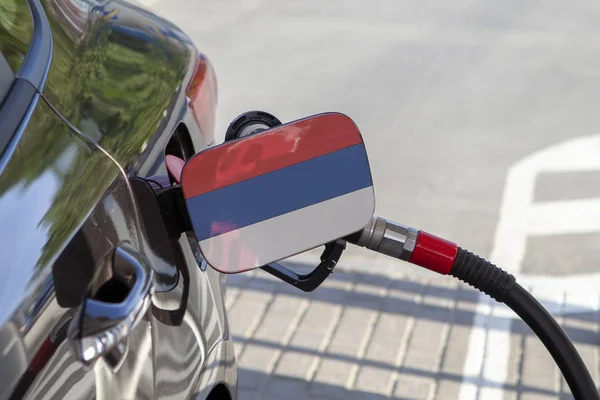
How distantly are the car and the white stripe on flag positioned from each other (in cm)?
13

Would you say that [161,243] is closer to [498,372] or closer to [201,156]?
[201,156]

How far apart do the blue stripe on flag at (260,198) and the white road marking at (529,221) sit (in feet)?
7.87

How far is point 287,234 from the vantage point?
1.40 metres

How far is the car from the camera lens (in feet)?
4.11

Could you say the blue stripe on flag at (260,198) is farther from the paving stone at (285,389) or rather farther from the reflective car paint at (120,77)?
the paving stone at (285,389)

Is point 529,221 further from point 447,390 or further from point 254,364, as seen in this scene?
point 254,364

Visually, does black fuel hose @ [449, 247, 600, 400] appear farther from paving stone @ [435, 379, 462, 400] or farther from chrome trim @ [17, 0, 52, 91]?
paving stone @ [435, 379, 462, 400]

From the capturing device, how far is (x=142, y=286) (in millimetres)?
1336

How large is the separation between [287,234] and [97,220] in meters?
0.32

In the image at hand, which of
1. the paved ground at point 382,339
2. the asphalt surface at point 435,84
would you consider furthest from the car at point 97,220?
the asphalt surface at point 435,84

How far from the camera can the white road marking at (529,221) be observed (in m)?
3.76

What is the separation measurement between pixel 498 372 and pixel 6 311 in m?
2.85

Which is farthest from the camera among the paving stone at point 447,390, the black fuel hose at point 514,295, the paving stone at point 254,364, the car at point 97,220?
the paving stone at point 254,364

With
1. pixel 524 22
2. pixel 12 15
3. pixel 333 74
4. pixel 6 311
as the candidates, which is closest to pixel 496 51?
pixel 524 22
